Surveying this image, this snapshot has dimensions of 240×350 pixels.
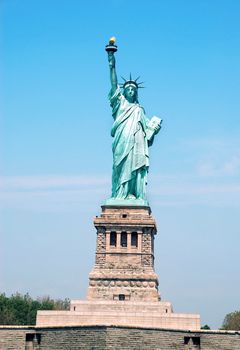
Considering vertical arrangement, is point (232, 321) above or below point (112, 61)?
below

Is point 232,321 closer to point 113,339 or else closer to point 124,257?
point 124,257

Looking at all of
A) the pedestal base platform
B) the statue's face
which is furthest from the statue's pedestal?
the statue's face

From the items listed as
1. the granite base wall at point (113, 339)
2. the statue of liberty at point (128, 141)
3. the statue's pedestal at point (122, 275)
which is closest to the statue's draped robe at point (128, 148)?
the statue of liberty at point (128, 141)

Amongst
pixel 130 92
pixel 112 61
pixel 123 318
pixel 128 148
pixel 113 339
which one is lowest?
pixel 113 339

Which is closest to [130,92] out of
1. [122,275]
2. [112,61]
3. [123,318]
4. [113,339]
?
[112,61]

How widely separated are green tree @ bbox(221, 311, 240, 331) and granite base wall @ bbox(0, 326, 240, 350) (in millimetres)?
27992

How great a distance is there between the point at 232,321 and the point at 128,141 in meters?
23.8

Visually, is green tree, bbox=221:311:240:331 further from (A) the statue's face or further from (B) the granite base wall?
(B) the granite base wall

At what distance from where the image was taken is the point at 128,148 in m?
44.3

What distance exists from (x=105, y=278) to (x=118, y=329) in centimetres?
986

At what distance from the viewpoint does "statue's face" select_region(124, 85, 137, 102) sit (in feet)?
148

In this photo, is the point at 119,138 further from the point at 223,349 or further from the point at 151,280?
the point at 223,349

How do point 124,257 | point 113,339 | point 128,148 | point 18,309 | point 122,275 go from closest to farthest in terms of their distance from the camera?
point 113,339, point 122,275, point 124,257, point 128,148, point 18,309

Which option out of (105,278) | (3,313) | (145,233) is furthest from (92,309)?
(3,313)
